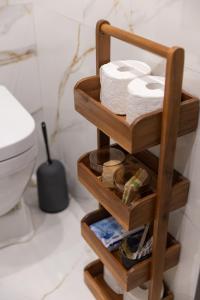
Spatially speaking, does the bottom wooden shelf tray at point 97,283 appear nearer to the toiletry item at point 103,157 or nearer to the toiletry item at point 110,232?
the toiletry item at point 110,232

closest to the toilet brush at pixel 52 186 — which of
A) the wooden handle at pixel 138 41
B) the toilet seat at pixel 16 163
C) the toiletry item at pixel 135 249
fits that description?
the toilet seat at pixel 16 163

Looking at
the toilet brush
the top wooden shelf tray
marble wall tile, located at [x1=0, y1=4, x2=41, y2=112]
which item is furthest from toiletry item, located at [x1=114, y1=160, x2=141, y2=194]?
marble wall tile, located at [x1=0, y1=4, x2=41, y2=112]

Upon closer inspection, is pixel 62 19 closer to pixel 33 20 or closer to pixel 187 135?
pixel 33 20

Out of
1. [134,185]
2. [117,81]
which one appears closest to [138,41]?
[117,81]

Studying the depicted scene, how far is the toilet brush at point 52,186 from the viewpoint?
4.64 feet

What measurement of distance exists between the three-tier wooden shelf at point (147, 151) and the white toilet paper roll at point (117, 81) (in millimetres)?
27

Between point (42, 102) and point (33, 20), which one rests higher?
point (33, 20)

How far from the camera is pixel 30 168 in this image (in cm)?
113

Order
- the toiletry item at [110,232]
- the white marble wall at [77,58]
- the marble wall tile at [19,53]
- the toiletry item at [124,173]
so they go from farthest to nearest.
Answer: the marble wall tile at [19,53]
the toiletry item at [110,232]
the toiletry item at [124,173]
the white marble wall at [77,58]

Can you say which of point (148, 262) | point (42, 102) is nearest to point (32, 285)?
point (148, 262)

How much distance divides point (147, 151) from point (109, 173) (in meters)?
0.12

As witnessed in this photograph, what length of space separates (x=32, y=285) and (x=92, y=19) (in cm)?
84

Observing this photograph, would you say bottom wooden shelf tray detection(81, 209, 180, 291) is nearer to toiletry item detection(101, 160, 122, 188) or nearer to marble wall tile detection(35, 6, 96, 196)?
toiletry item detection(101, 160, 122, 188)

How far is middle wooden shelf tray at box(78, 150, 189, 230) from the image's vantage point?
2.67 feet
